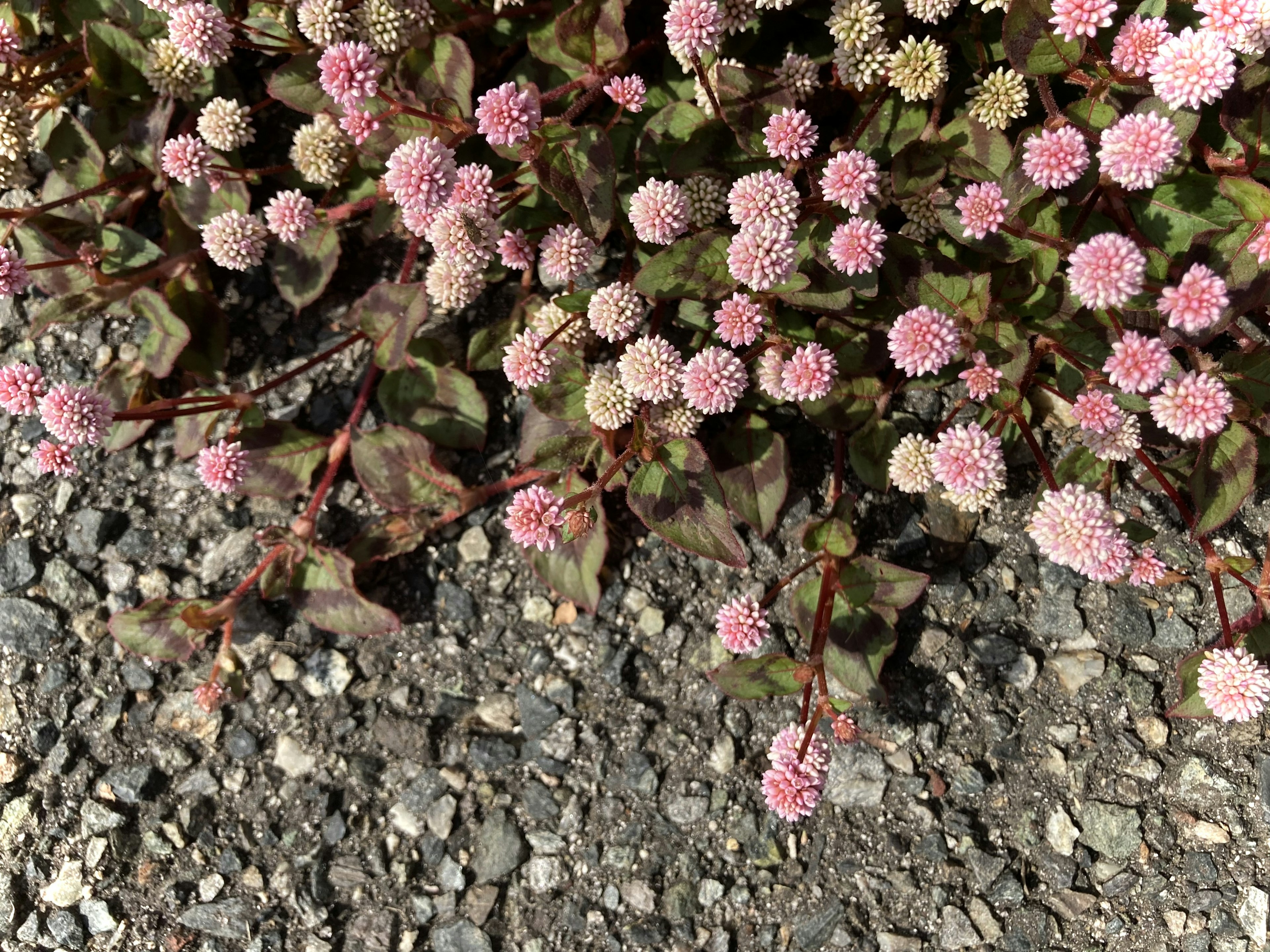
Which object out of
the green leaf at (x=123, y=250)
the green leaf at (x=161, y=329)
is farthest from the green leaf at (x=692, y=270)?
the green leaf at (x=123, y=250)

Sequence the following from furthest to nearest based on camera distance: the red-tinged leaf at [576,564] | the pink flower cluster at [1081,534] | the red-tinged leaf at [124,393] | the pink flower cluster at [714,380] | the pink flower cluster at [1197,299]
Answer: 1. the red-tinged leaf at [124,393]
2. the red-tinged leaf at [576,564]
3. the pink flower cluster at [714,380]
4. the pink flower cluster at [1081,534]
5. the pink flower cluster at [1197,299]

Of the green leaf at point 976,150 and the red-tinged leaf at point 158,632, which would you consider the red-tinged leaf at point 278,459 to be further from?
the green leaf at point 976,150

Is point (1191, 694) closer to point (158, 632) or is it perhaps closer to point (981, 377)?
point (981, 377)

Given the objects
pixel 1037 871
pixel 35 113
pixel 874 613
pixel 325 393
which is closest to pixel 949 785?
pixel 1037 871

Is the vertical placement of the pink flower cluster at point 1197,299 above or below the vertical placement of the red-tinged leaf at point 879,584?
above

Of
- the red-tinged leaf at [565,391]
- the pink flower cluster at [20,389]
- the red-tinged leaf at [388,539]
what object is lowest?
the red-tinged leaf at [388,539]

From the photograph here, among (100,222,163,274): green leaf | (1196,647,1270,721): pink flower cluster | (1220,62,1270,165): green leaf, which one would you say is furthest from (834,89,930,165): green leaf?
(100,222,163,274): green leaf

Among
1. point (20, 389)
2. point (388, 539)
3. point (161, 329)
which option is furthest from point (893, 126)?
point (20, 389)

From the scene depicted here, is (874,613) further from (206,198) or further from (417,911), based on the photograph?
(206,198)

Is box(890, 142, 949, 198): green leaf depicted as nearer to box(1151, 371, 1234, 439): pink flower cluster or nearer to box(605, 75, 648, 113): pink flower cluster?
box(605, 75, 648, 113): pink flower cluster
